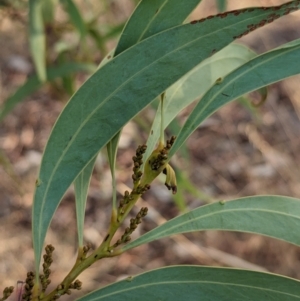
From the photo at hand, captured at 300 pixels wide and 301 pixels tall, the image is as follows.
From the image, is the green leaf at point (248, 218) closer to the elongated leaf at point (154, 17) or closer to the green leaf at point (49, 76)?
the elongated leaf at point (154, 17)

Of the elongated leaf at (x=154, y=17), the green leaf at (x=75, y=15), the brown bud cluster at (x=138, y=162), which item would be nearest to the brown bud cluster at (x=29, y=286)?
the brown bud cluster at (x=138, y=162)

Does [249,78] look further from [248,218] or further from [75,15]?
[75,15]

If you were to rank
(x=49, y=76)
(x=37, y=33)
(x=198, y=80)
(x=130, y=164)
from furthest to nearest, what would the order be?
(x=130, y=164)
(x=49, y=76)
(x=37, y=33)
(x=198, y=80)

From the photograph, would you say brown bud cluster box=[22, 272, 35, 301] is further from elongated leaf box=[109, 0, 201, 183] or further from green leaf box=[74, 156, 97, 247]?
elongated leaf box=[109, 0, 201, 183]

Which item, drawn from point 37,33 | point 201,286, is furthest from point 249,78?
Result: point 37,33

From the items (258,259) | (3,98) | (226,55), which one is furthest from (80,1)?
(226,55)
